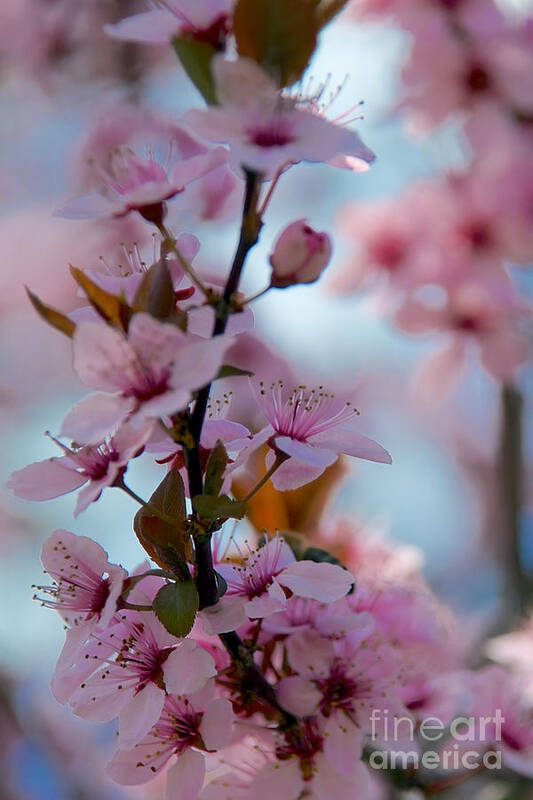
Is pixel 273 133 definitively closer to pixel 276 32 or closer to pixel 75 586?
pixel 276 32

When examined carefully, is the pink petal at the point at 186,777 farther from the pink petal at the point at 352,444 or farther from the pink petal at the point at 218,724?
the pink petal at the point at 352,444

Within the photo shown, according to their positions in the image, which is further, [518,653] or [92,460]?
[518,653]

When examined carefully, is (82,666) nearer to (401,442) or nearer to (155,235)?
(155,235)

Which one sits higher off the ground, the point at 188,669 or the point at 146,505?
the point at 146,505

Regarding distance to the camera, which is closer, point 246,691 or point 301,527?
point 246,691

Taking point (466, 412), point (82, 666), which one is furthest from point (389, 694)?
point (466, 412)

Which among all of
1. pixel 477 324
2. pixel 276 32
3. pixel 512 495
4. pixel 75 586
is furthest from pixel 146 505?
pixel 477 324

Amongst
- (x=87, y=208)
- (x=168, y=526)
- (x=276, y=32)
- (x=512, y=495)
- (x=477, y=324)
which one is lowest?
(x=512, y=495)

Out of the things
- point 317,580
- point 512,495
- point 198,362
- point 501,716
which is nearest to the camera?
point 198,362

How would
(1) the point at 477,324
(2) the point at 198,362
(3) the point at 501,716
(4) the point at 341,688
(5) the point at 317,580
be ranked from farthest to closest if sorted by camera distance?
(1) the point at 477,324 → (3) the point at 501,716 → (4) the point at 341,688 → (5) the point at 317,580 → (2) the point at 198,362
